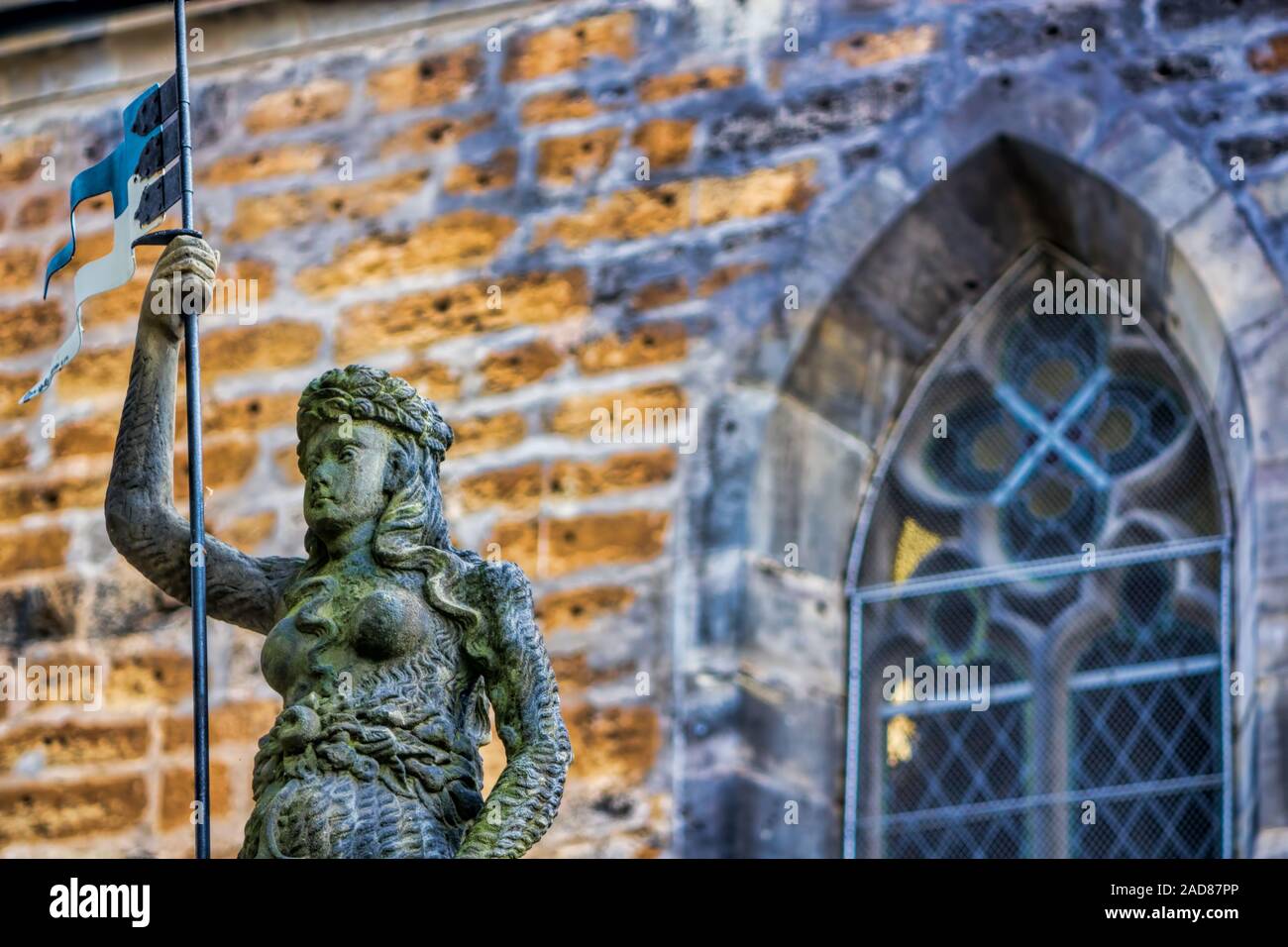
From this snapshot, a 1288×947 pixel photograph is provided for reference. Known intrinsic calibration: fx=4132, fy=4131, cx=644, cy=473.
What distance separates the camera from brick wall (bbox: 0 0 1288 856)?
10.2 meters

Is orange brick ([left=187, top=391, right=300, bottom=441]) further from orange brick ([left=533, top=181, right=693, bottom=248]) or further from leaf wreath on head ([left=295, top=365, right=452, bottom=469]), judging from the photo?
leaf wreath on head ([left=295, top=365, right=452, bottom=469])

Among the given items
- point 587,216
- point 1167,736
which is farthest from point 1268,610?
point 587,216

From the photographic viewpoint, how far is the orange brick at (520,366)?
10500mm

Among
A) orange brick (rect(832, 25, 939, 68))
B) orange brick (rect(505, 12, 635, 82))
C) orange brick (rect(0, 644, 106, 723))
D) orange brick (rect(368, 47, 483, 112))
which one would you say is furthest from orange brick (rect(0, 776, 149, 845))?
orange brick (rect(832, 25, 939, 68))

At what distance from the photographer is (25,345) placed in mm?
11289

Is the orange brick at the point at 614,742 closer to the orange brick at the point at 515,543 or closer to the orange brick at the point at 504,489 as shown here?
the orange brick at the point at 515,543

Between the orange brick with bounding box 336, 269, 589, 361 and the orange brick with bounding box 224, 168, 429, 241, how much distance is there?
0.31m

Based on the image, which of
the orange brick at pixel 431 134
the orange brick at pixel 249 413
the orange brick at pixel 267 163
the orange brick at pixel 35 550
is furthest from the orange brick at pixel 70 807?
the orange brick at pixel 431 134

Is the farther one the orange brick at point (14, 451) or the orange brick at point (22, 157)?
the orange brick at point (22, 157)

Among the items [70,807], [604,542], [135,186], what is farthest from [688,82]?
[135,186]

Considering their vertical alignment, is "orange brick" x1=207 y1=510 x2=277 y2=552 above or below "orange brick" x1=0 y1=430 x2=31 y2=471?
below
